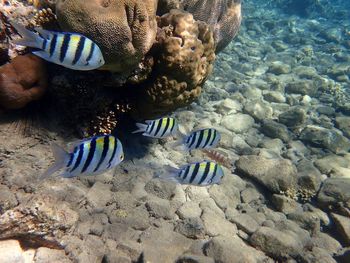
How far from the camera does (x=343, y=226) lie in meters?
5.91

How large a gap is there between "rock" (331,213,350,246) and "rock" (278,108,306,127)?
12.5ft

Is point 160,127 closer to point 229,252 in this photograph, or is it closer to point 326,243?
point 229,252

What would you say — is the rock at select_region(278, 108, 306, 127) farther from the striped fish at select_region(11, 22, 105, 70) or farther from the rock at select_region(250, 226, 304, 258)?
the striped fish at select_region(11, 22, 105, 70)

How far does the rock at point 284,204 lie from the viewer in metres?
6.32

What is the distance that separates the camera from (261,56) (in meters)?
15.4

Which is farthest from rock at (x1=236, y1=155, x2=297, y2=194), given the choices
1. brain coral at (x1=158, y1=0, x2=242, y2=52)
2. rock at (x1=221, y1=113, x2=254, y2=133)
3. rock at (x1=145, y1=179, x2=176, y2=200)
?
brain coral at (x1=158, y1=0, x2=242, y2=52)

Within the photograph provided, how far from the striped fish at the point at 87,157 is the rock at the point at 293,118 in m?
7.92

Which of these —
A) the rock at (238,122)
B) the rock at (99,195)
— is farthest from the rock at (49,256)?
the rock at (238,122)

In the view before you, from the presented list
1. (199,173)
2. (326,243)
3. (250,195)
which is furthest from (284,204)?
(199,173)

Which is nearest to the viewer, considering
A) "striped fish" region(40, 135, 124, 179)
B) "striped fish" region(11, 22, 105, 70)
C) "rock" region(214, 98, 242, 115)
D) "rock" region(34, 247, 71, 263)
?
"striped fish" region(40, 135, 124, 179)

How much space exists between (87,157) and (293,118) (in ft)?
27.2

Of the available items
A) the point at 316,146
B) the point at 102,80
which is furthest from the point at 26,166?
the point at 316,146

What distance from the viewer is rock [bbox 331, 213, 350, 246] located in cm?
585

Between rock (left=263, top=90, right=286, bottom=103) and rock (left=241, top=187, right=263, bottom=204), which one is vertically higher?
rock (left=263, top=90, right=286, bottom=103)
